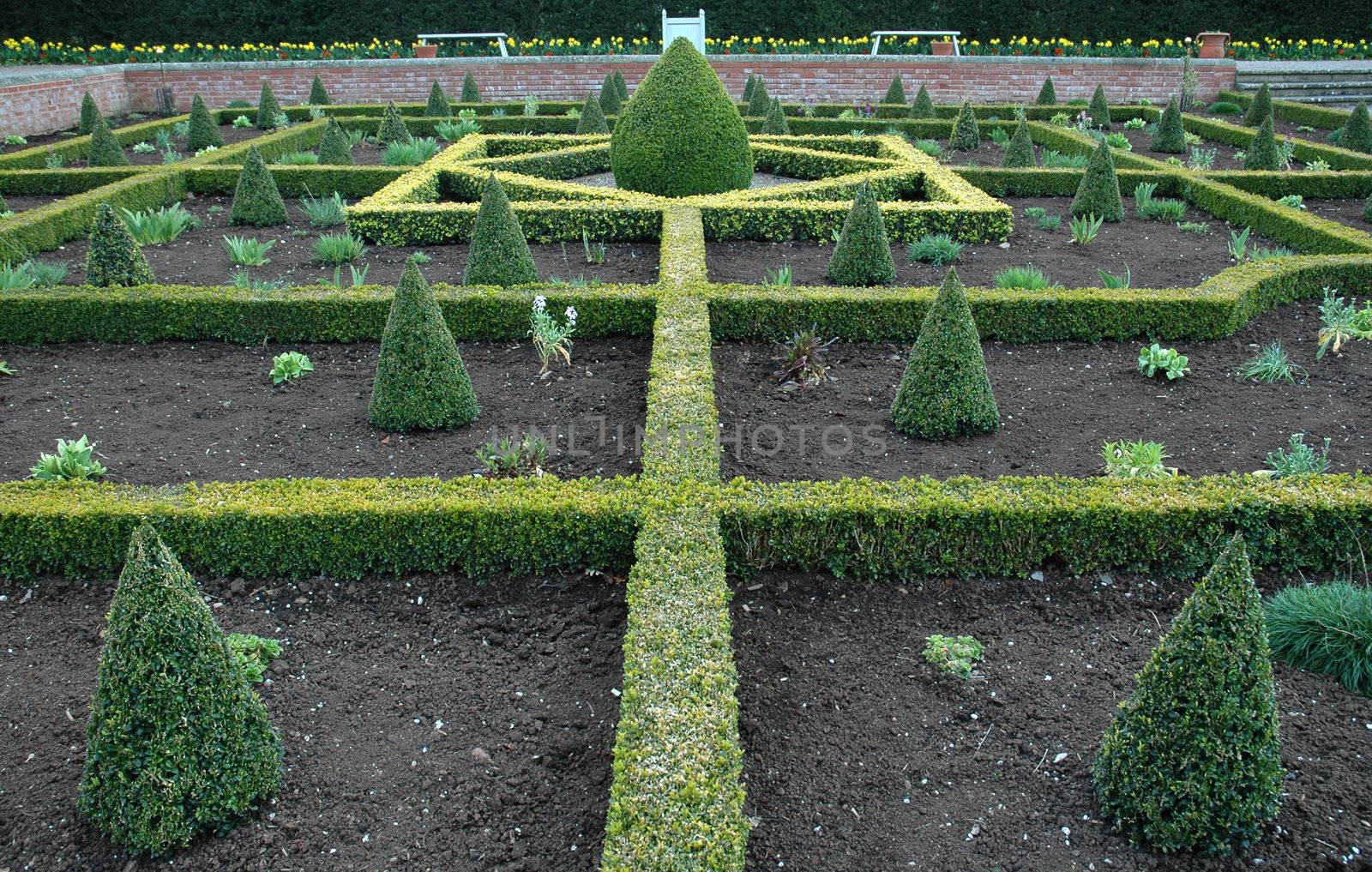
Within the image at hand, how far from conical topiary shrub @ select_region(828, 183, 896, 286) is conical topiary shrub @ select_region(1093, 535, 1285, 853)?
5662 mm

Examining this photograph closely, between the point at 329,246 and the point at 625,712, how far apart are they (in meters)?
7.15

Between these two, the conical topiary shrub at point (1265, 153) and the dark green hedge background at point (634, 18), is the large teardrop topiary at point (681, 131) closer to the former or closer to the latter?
the conical topiary shrub at point (1265, 153)

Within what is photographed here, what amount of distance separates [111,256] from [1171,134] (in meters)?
15.2

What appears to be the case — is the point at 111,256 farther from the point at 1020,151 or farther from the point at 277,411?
the point at 1020,151

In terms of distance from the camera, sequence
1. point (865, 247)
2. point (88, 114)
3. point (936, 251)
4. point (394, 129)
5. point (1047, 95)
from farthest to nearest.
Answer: point (1047, 95) → point (88, 114) → point (394, 129) → point (936, 251) → point (865, 247)

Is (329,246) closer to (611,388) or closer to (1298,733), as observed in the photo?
(611,388)

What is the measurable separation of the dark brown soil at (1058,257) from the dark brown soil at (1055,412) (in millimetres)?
1479

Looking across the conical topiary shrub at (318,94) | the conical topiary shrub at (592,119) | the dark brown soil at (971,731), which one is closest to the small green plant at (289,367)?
the dark brown soil at (971,731)

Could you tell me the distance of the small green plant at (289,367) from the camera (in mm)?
6617

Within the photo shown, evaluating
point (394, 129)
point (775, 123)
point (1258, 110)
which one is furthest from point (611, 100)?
point (1258, 110)

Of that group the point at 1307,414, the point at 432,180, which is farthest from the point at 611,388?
the point at 432,180

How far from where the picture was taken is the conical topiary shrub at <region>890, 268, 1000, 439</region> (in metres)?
5.59

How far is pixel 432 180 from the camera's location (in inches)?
458

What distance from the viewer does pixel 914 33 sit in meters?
23.0
